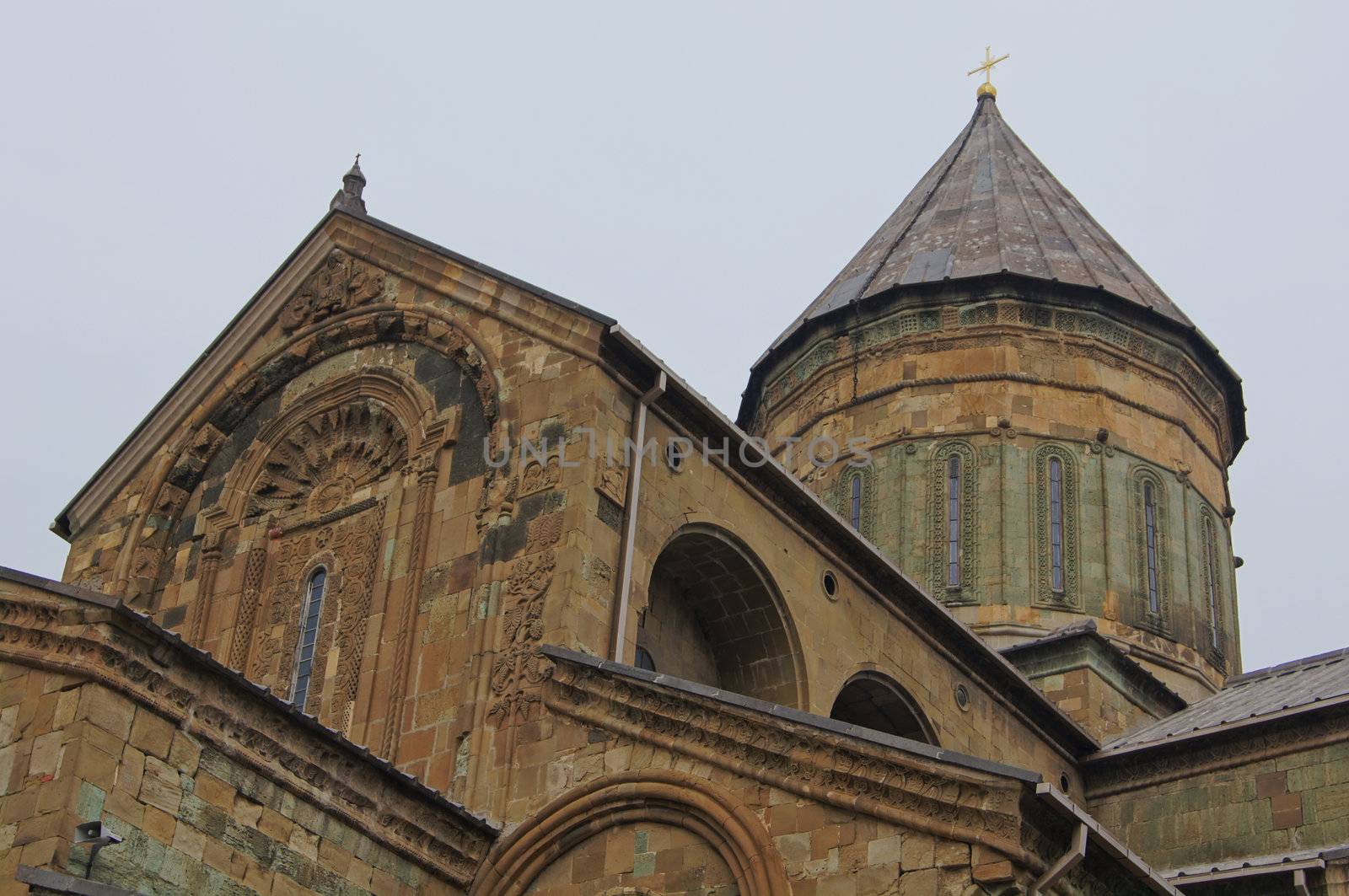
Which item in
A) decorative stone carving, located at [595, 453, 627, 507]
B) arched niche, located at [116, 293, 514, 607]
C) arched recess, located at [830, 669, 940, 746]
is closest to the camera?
decorative stone carving, located at [595, 453, 627, 507]

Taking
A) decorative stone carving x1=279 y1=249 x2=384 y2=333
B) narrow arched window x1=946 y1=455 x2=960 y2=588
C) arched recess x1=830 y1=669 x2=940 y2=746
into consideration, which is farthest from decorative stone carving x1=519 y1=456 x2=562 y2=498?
narrow arched window x1=946 y1=455 x2=960 y2=588

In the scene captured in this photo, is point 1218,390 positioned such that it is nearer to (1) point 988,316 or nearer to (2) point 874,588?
(1) point 988,316

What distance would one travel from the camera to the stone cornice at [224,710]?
13.4 m

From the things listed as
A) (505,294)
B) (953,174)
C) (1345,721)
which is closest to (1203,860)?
(1345,721)

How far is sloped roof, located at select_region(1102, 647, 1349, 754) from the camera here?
2194 cm

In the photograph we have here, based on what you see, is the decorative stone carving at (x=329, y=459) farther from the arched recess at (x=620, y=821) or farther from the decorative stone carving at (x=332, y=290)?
the arched recess at (x=620, y=821)

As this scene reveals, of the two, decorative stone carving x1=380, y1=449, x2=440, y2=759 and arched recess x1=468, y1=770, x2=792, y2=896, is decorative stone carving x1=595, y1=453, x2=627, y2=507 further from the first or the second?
arched recess x1=468, y1=770, x2=792, y2=896

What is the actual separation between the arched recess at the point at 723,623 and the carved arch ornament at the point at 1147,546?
1003 cm

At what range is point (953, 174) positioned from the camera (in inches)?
1324

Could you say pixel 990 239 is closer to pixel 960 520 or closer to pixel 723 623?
pixel 960 520

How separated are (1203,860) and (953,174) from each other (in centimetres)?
1541

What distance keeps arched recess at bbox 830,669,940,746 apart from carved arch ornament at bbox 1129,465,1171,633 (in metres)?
7.76

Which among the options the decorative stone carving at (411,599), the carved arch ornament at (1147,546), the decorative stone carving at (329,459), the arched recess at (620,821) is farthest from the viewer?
→ the carved arch ornament at (1147,546)

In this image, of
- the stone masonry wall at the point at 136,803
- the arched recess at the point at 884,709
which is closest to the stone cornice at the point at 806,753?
the stone masonry wall at the point at 136,803
